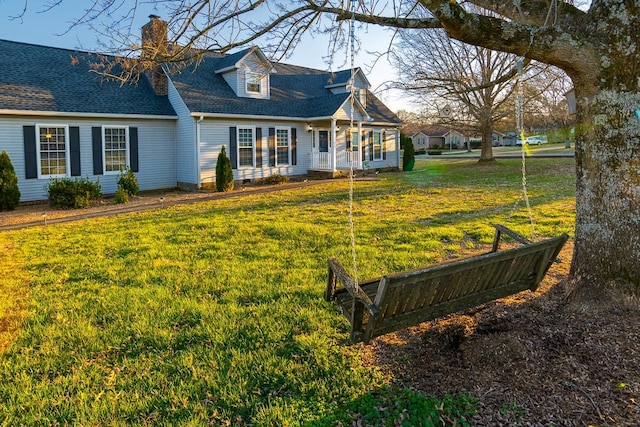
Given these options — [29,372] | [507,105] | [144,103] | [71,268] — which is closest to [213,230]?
[71,268]

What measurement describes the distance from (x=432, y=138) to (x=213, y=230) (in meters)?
75.9

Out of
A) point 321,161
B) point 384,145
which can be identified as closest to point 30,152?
point 321,161

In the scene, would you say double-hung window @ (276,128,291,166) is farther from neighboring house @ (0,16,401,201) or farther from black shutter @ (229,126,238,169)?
black shutter @ (229,126,238,169)

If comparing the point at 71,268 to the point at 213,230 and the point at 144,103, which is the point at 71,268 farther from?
the point at 144,103

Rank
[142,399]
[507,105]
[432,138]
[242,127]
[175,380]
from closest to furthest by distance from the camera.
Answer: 1. [142,399]
2. [175,380]
3. [242,127]
4. [507,105]
5. [432,138]

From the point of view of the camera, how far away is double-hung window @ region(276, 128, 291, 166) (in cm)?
1933

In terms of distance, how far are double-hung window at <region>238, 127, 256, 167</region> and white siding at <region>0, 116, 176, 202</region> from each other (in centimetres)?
264

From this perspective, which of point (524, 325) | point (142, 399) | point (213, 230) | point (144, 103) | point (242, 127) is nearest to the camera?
point (142, 399)

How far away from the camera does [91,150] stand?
48.2 feet

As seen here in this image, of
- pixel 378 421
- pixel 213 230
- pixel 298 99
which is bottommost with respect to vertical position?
pixel 378 421

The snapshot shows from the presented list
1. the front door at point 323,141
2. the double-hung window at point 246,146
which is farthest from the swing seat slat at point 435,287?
the front door at point 323,141

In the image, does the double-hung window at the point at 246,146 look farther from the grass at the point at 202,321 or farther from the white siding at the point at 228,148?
the grass at the point at 202,321

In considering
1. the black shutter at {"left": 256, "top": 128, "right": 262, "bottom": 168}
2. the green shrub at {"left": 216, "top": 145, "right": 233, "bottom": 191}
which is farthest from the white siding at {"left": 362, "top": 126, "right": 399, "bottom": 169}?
the green shrub at {"left": 216, "top": 145, "right": 233, "bottom": 191}

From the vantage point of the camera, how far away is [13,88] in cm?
1361
